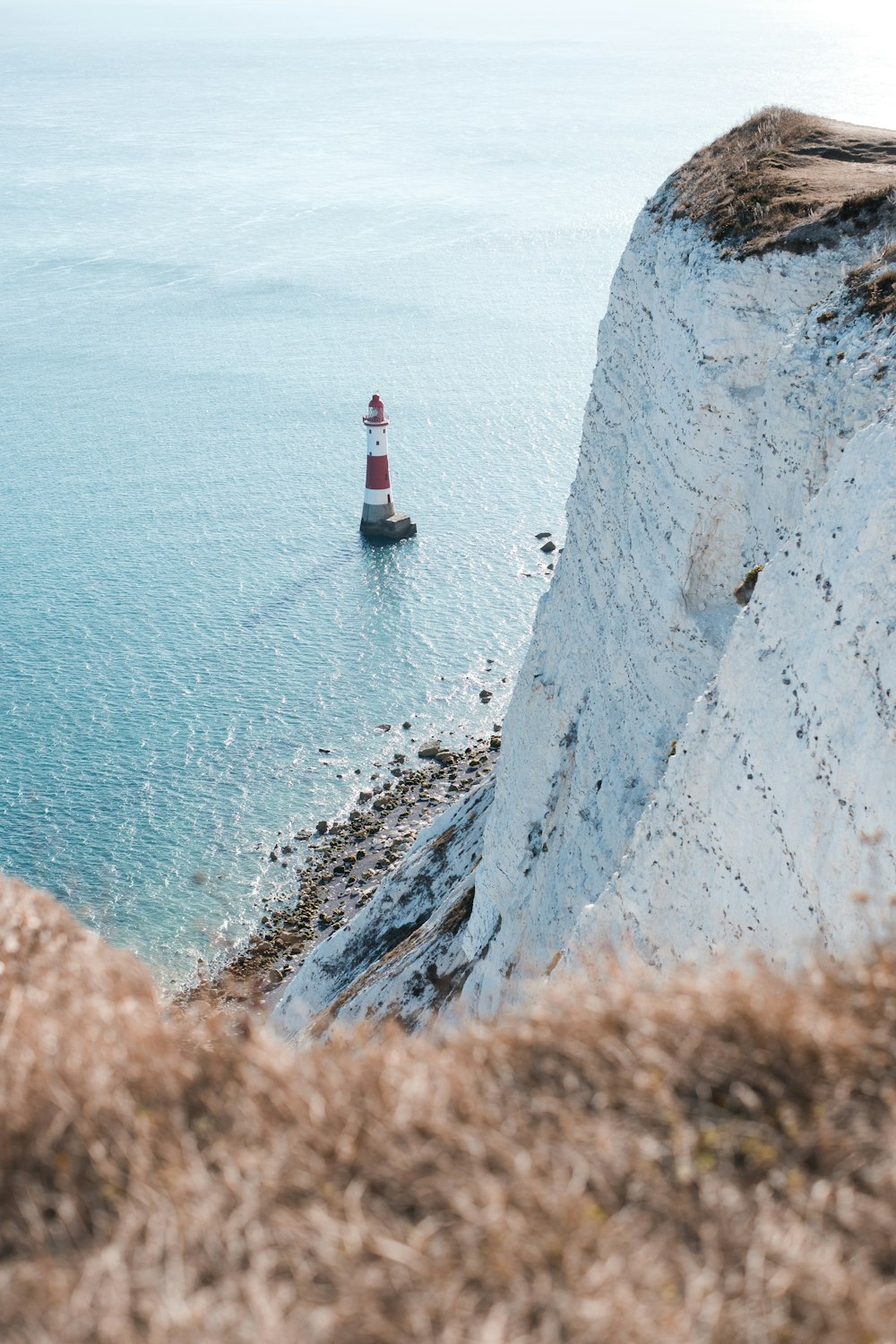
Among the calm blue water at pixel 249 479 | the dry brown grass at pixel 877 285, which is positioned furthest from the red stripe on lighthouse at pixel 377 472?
the dry brown grass at pixel 877 285

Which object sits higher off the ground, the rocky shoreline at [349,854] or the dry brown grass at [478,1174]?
the dry brown grass at [478,1174]

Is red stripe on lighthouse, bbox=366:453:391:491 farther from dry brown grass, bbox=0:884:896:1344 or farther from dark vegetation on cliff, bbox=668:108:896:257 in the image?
dry brown grass, bbox=0:884:896:1344

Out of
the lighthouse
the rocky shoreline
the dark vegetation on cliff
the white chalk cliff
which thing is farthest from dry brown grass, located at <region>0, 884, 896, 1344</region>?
Result: the lighthouse

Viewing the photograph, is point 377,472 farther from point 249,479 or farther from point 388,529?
point 249,479

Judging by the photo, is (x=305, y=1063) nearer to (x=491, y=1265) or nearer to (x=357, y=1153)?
(x=357, y=1153)

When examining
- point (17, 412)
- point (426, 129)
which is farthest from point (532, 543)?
point (426, 129)

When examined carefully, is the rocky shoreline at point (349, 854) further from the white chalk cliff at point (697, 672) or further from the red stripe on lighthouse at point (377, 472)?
the red stripe on lighthouse at point (377, 472)

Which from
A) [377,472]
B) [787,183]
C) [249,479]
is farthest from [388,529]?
[787,183]
